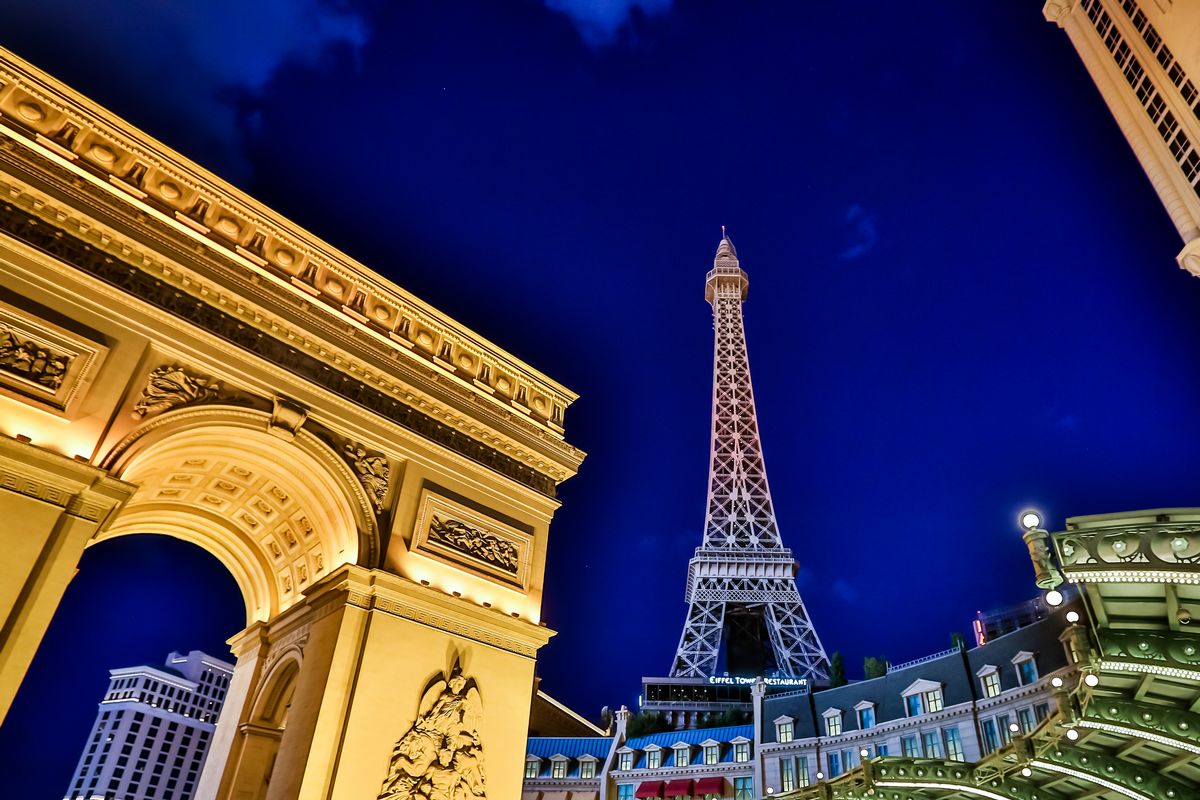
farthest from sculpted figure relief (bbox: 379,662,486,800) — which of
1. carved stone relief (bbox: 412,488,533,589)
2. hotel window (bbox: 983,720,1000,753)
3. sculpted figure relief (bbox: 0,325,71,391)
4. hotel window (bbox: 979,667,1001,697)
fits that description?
hotel window (bbox: 979,667,1001,697)

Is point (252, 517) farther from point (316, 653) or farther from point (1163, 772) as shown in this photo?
point (1163, 772)

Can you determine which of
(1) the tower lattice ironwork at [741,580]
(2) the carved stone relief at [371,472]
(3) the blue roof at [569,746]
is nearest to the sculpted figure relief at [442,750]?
(2) the carved stone relief at [371,472]

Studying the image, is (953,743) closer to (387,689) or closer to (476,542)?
(476,542)

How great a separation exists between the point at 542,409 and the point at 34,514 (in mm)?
11640

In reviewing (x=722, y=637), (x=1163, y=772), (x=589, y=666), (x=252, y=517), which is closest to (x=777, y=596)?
(x=722, y=637)

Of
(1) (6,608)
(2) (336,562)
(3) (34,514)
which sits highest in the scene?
(2) (336,562)

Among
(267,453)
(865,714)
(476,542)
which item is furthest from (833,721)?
(267,453)

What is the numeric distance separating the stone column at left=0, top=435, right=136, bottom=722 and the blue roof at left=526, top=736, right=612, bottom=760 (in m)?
43.6

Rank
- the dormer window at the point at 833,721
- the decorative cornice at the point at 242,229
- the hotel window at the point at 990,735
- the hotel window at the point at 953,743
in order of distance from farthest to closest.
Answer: the dormer window at the point at 833,721 < the hotel window at the point at 953,743 < the hotel window at the point at 990,735 < the decorative cornice at the point at 242,229

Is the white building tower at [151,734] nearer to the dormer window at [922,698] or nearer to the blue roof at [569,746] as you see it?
the blue roof at [569,746]

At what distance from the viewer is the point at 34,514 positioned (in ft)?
36.5

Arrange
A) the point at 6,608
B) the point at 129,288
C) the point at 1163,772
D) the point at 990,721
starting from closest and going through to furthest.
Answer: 1. the point at 6,608
2. the point at 129,288
3. the point at 1163,772
4. the point at 990,721

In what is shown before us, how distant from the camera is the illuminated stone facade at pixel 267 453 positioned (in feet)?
40.0

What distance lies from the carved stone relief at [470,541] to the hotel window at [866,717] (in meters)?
30.0
